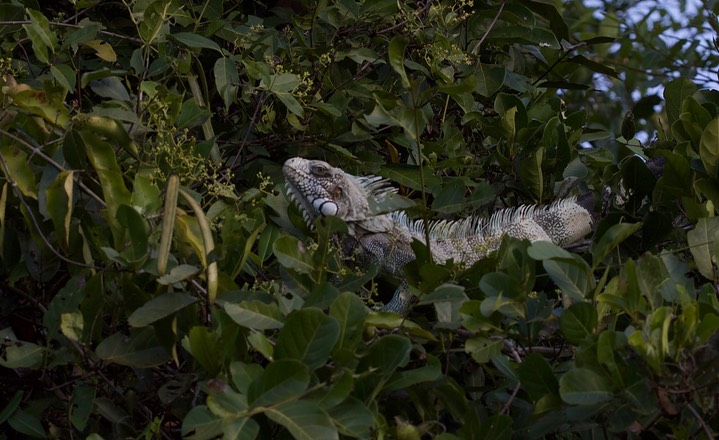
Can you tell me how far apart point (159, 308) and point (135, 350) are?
113mm

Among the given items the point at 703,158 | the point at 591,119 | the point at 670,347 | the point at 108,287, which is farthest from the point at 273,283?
the point at 591,119

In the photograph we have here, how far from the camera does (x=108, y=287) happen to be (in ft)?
5.93

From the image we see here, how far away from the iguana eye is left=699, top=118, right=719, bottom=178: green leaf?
37.9 inches

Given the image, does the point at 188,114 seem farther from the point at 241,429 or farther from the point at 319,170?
the point at 241,429

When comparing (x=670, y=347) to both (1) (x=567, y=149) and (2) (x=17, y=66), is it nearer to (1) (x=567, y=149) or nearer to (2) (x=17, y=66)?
(1) (x=567, y=149)

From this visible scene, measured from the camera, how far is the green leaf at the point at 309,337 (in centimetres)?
151

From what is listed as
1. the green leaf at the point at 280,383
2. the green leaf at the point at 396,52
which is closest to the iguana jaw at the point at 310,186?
the green leaf at the point at 396,52

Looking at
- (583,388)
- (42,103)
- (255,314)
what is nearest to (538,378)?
(583,388)

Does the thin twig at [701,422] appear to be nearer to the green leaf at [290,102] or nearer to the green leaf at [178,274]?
the green leaf at [178,274]

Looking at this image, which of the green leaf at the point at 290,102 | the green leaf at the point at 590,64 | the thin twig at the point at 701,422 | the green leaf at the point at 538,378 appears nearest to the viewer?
the thin twig at the point at 701,422

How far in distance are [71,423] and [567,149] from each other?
4.18 ft

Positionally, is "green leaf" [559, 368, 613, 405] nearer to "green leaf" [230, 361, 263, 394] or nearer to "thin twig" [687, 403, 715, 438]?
"thin twig" [687, 403, 715, 438]

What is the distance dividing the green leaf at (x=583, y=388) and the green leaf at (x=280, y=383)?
36 centimetres

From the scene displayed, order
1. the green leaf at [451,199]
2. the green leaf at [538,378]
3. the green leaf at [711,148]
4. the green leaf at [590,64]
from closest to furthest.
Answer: the green leaf at [538,378], the green leaf at [451,199], the green leaf at [711,148], the green leaf at [590,64]
